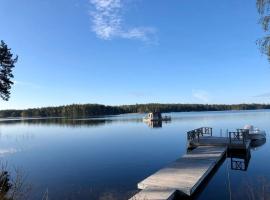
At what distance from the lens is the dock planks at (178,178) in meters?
11.6

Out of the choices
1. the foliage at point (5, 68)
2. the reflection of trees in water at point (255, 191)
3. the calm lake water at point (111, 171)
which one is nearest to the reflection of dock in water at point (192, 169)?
the calm lake water at point (111, 171)

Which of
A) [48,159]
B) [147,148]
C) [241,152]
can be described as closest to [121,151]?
[147,148]

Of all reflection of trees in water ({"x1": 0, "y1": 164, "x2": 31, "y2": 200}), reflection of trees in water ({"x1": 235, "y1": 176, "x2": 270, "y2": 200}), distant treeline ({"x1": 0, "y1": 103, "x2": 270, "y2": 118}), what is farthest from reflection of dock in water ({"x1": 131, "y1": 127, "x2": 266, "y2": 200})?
distant treeline ({"x1": 0, "y1": 103, "x2": 270, "y2": 118})

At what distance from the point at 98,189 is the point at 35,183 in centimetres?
446

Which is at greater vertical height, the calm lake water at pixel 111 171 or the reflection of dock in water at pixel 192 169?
the reflection of dock in water at pixel 192 169

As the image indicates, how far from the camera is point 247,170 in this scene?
1909cm

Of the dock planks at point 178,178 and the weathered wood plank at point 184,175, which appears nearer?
the dock planks at point 178,178

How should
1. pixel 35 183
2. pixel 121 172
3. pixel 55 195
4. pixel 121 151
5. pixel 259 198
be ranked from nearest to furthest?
pixel 259 198
pixel 55 195
pixel 35 183
pixel 121 172
pixel 121 151

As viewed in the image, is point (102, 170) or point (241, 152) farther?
point (241, 152)

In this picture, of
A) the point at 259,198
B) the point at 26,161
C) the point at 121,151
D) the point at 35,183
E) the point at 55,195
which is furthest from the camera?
the point at 121,151

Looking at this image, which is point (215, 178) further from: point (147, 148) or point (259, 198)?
point (147, 148)

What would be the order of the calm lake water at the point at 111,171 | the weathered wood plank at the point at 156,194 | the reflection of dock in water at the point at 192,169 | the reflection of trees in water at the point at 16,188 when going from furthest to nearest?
the calm lake water at the point at 111,171
the reflection of dock in water at the point at 192,169
the weathered wood plank at the point at 156,194
the reflection of trees in water at the point at 16,188

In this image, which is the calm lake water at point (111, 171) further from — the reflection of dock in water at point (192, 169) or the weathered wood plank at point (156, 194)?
the weathered wood plank at point (156, 194)

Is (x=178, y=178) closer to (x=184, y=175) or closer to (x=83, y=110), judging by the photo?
(x=184, y=175)
